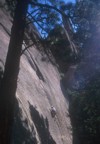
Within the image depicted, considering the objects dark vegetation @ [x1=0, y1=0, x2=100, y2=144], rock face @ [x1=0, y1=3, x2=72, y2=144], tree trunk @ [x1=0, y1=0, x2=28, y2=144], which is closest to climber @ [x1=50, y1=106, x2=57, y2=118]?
rock face @ [x1=0, y1=3, x2=72, y2=144]

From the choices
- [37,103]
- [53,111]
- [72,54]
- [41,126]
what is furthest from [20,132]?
[72,54]

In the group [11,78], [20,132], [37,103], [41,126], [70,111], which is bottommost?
[70,111]

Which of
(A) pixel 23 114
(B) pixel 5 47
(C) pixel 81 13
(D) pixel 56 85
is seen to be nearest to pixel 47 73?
(D) pixel 56 85

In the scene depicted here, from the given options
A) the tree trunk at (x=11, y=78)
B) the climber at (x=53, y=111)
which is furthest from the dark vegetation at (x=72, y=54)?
the climber at (x=53, y=111)

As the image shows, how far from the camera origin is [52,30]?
1095 cm

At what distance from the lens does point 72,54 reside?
19.6m

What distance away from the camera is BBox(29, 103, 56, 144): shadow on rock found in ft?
46.5

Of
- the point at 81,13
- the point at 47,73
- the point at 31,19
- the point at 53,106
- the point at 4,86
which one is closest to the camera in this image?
the point at 4,86

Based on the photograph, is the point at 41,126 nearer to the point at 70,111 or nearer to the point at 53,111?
the point at 53,111

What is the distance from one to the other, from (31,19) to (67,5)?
145 cm

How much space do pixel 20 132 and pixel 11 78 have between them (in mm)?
3626

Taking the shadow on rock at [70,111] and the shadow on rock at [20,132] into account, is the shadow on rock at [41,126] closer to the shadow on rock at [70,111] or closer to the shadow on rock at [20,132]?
the shadow on rock at [20,132]

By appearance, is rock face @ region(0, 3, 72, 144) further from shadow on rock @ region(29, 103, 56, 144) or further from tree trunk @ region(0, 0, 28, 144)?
tree trunk @ region(0, 0, 28, 144)

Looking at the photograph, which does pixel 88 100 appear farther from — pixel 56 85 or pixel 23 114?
pixel 23 114
